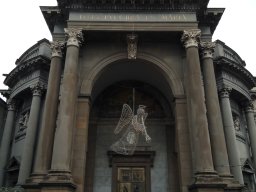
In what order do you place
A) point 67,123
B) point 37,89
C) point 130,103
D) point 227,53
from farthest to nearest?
point 227,53, point 130,103, point 37,89, point 67,123

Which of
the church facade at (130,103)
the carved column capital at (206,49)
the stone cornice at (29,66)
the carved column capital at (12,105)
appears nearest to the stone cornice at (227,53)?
the church facade at (130,103)

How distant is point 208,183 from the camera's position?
14.4 meters

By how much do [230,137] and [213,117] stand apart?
510 cm

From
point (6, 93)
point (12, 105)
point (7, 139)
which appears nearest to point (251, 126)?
point (7, 139)

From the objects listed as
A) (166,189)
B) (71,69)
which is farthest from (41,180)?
(166,189)

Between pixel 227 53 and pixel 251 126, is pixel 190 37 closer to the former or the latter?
pixel 227 53

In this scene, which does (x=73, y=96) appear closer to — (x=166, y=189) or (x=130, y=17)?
(x=130, y=17)

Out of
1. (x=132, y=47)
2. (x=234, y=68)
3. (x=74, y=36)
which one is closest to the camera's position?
(x=74, y=36)

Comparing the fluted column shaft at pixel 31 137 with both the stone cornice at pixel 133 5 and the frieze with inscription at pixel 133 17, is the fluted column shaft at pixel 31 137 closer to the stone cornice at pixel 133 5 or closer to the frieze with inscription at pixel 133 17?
the frieze with inscription at pixel 133 17

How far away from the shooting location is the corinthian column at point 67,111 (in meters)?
15.0

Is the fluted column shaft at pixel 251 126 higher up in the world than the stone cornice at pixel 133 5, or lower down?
lower down

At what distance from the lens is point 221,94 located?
22.9 meters

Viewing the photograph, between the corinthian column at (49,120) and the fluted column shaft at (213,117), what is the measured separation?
8631 mm

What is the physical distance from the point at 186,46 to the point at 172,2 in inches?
119
